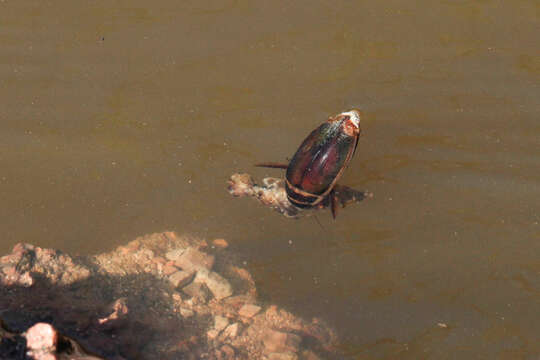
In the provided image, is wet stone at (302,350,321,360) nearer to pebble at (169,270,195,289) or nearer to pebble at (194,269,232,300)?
pebble at (194,269,232,300)

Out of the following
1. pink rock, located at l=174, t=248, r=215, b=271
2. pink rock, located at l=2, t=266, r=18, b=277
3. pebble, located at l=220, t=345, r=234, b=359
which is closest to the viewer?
pink rock, located at l=2, t=266, r=18, b=277

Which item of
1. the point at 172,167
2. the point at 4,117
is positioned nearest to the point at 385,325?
the point at 172,167

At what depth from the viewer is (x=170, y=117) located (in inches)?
218

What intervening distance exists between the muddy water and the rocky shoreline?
1.30ft

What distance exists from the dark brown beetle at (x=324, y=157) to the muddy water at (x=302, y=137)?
710 mm

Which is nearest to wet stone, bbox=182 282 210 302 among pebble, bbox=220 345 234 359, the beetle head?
pebble, bbox=220 345 234 359

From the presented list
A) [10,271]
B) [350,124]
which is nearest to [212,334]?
[10,271]

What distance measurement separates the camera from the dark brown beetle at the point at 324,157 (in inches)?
170

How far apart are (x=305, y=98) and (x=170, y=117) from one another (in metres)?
1.67

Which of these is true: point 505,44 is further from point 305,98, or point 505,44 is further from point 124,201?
point 124,201

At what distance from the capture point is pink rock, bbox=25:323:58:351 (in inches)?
102

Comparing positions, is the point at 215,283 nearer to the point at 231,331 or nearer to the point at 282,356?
the point at 231,331

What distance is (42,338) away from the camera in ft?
8.53

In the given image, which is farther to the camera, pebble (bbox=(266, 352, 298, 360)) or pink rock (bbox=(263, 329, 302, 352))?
pink rock (bbox=(263, 329, 302, 352))
